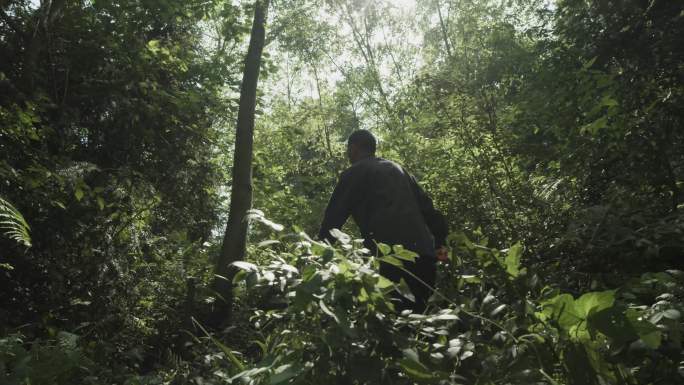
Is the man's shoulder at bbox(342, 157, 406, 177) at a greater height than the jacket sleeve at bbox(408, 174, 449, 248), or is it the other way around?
the man's shoulder at bbox(342, 157, 406, 177)

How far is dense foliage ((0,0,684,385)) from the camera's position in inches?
56.4

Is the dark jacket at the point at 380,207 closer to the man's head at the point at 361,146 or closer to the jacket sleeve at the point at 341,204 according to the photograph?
the jacket sleeve at the point at 341,204

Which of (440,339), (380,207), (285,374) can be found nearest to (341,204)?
(380,207)

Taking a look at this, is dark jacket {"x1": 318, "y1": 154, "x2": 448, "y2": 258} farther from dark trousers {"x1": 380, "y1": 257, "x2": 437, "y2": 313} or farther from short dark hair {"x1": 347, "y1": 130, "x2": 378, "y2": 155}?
short dark hair {"x1": 347, "y1": 130, "x2": 378, "y2": 155}

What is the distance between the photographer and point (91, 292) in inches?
238

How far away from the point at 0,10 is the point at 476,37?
19.8 ft

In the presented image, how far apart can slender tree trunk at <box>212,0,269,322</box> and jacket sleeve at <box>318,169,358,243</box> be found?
3761 millimetres

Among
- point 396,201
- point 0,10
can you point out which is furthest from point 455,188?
point 0,10

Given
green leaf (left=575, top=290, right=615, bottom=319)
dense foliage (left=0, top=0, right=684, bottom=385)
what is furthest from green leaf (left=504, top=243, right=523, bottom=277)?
green leaf (left=575, top=290, right=615, bottom=319)

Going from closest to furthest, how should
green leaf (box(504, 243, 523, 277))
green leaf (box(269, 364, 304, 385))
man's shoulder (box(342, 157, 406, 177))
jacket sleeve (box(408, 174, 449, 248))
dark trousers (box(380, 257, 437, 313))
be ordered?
green leaf (box(269, 364, 304, 385)), green leaf (box(504, 243, 523, 277)), dark trousers (box(380, 257, 437, 313)), man's shoulder (box(342, 157, 406, 177)), jacket sleeve (box(408, 174, 449, 248))

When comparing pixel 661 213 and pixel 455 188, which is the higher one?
pixel 455 188

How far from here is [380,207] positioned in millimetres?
3338

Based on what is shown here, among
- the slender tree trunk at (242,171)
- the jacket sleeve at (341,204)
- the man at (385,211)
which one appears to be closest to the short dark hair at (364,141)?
the man at (385,211)

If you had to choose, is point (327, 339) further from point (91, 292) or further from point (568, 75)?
point (91, 292)
